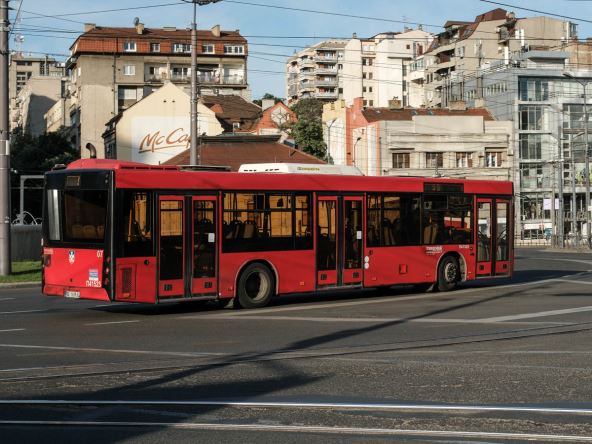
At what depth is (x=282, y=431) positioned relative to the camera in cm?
782

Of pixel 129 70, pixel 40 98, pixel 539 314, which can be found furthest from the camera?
pixel 40 98

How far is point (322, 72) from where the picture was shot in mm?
165375

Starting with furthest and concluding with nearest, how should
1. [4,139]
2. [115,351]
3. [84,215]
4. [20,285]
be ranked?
[4,139] < [20,285] < [84,215] < [115,351]

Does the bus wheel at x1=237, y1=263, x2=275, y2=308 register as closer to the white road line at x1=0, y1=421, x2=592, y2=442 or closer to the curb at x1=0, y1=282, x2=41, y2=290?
the curb at x1=0, y1=282, x2=41, y2=290

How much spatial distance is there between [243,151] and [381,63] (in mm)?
77303

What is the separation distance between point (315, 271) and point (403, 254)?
10.2 ft

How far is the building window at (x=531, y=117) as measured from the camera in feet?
293

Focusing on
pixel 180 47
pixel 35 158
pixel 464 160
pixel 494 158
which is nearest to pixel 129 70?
pixel 180 47

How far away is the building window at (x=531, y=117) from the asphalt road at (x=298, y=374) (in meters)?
71.4

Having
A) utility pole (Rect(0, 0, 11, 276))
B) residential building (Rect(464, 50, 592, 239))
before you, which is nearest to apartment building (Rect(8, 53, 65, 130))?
residential building (Rect(464, 50, 592, 239))

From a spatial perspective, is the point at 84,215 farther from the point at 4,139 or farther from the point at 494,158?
the point at 494,158

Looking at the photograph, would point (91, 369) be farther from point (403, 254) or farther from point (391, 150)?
point (391, 150)

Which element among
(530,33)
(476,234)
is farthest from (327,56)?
(476,234)

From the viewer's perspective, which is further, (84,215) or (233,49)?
(233,49)
